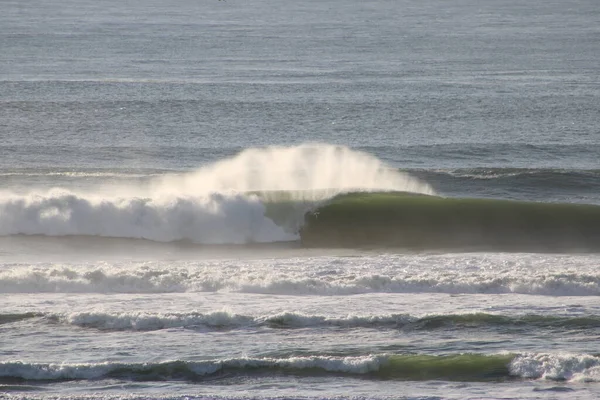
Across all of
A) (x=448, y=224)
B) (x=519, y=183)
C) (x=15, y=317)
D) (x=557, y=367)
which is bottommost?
(x=557, y=367)

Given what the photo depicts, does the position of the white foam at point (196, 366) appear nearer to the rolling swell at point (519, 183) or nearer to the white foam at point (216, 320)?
the white foam at point (216, 320)

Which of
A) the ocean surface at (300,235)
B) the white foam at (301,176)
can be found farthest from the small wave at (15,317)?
the white foam at (301,176)

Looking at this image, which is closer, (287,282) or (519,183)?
(287,282)

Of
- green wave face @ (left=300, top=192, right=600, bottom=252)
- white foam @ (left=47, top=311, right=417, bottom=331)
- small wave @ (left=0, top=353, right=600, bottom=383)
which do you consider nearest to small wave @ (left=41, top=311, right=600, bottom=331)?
white foam @ (left=47, top=311, right=417, bottom=331)

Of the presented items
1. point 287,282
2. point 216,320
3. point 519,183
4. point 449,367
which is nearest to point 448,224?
point 519,183

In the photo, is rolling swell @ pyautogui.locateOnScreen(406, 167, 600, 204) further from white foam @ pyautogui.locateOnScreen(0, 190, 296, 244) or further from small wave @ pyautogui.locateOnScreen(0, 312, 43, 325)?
small wave @ pyautogui.locateOnScreen(0, 312, 43, 325)

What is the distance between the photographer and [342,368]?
1339cm

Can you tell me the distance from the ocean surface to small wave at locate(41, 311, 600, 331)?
41 millimetres

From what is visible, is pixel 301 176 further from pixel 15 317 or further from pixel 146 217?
pixel 15 317

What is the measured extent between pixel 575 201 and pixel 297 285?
12.2m

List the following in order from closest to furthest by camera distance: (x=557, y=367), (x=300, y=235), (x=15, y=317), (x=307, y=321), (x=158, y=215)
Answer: (x=557, y=367)
(x=307, y=321)
(x=15, y=317)
(x=300, y=235)
(x=158, y=215)

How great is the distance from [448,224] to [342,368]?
10457 millimetres

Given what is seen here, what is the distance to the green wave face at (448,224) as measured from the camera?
22.0m

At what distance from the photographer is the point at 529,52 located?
214 feet
